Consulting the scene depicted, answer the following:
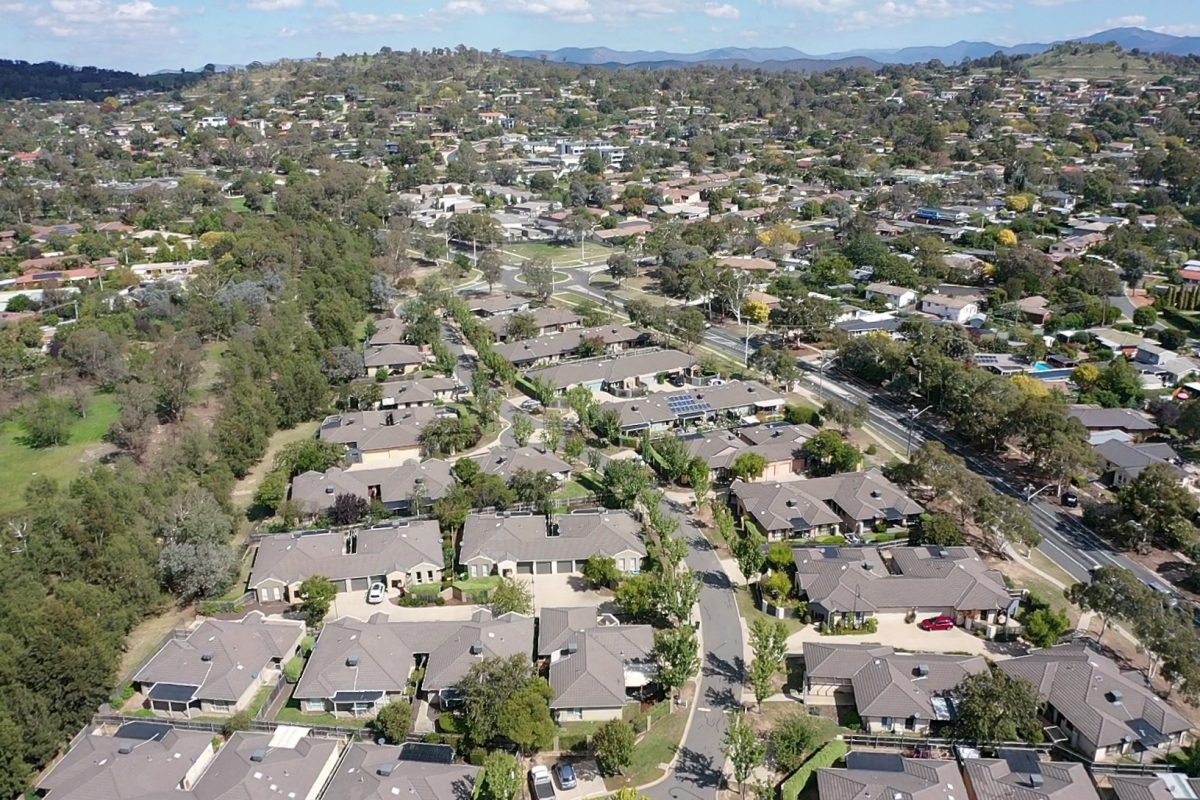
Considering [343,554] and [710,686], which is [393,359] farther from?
[710,686]

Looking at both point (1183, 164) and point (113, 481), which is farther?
point (1183, 164)

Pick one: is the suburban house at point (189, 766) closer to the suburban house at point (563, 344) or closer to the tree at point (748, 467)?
the tree at point (748, 467)

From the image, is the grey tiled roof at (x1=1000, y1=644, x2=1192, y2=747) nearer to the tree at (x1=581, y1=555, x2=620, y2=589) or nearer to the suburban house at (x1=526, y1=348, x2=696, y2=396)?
the tree at (x1=581, y1=555, x2=620, y2=589)

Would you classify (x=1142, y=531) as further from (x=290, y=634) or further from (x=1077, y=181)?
(x=1077, y=181)

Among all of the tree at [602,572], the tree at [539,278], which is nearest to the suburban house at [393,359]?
the tree at [539,278]

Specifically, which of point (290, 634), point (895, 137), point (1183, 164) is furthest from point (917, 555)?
point (895, 137)

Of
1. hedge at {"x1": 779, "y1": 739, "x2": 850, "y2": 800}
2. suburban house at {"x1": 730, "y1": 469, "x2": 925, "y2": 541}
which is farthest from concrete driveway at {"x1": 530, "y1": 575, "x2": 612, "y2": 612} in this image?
hedge at {"x1": 779, "y1": 739, "x2": 850, "y2": 800}
